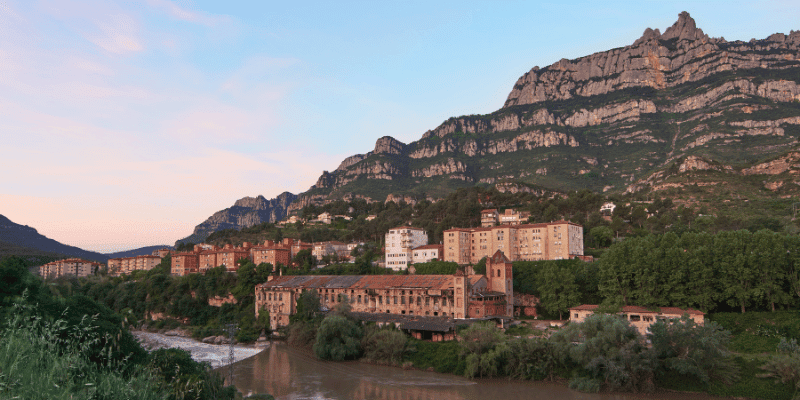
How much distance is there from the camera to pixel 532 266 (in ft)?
187

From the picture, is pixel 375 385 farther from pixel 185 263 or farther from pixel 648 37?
pixel 648 37

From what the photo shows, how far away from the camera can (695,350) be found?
1217 inches

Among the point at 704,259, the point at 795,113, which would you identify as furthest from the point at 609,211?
the point at 795,113

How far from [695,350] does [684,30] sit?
668 feet

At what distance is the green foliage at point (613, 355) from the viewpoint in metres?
31.2

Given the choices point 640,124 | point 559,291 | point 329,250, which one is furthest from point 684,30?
point 559,291

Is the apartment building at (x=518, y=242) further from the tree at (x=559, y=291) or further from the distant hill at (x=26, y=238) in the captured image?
the distant hill at (x=26, y=238)

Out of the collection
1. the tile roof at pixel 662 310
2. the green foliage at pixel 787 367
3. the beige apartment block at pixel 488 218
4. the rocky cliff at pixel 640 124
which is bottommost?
the green foliage at pixel 787 367

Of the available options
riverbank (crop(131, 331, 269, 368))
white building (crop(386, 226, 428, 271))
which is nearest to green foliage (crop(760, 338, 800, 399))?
riverbank (crop(131, 331, 269, 368))

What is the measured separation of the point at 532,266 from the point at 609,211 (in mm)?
32129

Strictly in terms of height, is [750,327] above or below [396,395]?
above

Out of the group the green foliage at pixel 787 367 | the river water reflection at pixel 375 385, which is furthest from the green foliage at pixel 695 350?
the green foliage at pixel 787 367

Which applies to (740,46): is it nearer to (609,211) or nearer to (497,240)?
(609,211)

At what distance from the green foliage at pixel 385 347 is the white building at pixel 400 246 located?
97.6ft
